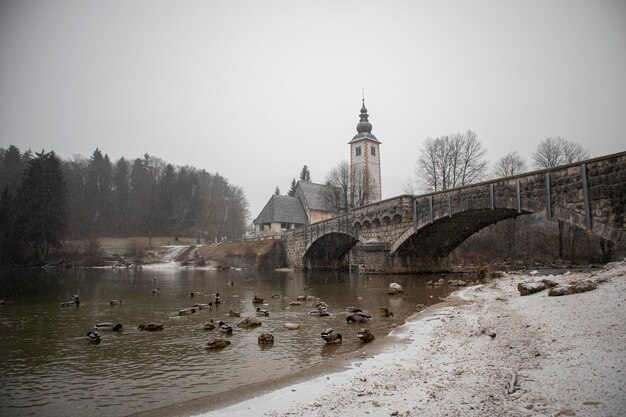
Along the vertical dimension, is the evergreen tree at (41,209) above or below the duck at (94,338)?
above

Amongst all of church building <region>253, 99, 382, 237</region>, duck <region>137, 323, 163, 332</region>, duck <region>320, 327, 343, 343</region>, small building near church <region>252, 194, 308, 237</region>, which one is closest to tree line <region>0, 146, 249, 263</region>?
small building near church <region>252, 194, 308, 237</region>

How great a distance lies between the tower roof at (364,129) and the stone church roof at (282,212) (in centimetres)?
1612

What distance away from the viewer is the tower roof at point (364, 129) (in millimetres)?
68750

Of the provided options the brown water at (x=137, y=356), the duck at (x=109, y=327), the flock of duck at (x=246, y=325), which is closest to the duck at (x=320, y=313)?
the flock of duck at (x=246, y=325)

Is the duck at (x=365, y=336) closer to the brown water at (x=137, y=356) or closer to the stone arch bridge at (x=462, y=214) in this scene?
the brown water at (x=137, y=356)

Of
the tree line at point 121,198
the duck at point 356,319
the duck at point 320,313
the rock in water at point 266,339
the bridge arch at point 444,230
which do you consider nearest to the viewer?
the rock in water at point 266,339

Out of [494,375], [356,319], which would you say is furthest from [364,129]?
[494,375]

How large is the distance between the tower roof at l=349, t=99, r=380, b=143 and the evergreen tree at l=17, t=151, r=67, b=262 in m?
48.2

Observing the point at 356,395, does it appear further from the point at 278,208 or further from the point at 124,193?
the point at 124,193

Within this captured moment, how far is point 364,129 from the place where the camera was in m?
71.2

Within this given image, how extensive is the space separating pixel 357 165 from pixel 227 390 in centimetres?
6203

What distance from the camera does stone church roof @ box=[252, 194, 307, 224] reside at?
218ft

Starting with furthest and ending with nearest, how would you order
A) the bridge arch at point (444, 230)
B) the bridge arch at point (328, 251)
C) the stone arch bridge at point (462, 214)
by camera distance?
the bridge arch at point (328, 251), the bridge arch at point (444, 230), the stone arch bridge at point (462, 214)

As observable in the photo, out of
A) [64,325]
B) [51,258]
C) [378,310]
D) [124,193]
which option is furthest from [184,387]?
[124,193]
